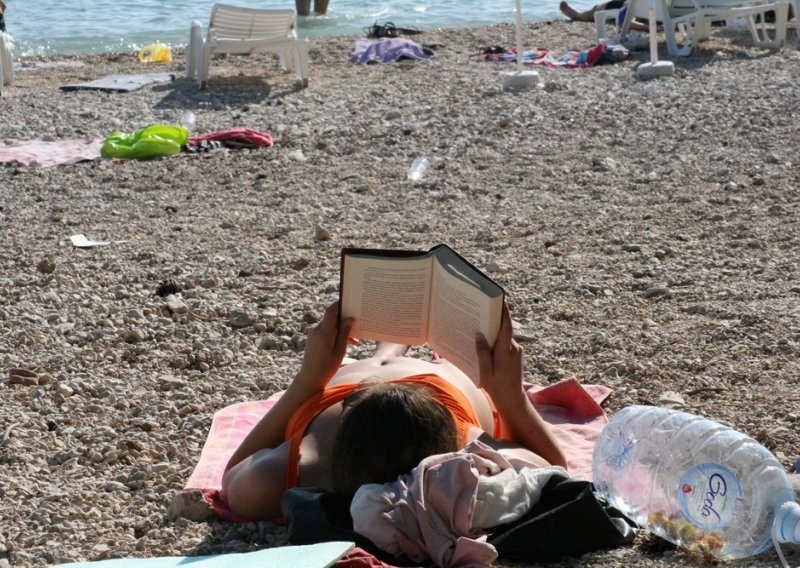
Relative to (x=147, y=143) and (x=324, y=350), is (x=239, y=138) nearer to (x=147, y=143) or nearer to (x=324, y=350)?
(x=147, y=143)

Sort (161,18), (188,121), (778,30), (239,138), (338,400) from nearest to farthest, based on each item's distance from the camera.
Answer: (338,400) < (239,138) < (188,121) < (778,30) < (161,18)

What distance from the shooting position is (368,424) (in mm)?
2369

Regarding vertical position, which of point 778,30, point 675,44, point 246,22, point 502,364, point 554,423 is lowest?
point 554,423

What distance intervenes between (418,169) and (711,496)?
4324 mm

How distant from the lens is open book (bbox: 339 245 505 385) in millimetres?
2455

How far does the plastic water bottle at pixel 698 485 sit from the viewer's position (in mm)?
2295

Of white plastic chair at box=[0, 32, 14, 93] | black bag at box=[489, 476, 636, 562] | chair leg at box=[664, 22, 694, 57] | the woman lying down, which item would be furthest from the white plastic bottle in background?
black bag at box=[489, 476, 636, 562]

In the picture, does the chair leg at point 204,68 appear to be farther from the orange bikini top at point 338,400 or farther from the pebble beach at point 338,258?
the orange bikini top at point 338,400

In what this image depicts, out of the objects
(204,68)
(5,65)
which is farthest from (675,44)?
(5,65)

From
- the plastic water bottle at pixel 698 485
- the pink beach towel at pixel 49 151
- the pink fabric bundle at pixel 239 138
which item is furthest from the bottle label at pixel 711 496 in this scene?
the pink beach towel at pixel 49 151

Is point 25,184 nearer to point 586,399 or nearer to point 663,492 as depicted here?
point 586,399

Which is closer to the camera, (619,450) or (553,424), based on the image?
(619,450)

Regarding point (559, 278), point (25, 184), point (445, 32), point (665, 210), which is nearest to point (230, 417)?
point (559, 278)

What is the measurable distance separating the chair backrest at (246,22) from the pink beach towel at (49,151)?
108 inches
